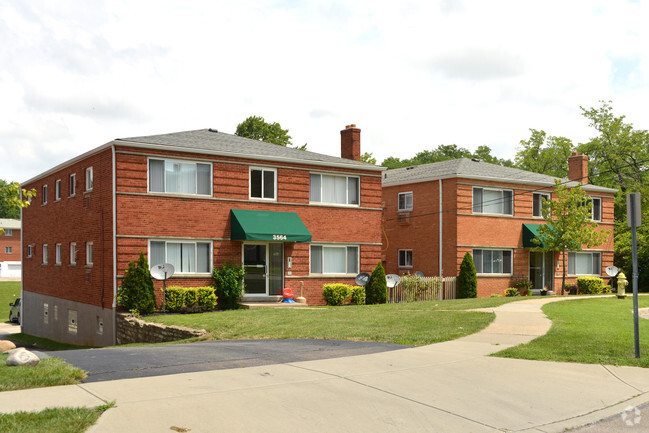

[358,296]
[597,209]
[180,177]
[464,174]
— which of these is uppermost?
[464,174]

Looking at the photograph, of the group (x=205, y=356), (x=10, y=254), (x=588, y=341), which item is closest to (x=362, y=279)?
(x=588, y=341)

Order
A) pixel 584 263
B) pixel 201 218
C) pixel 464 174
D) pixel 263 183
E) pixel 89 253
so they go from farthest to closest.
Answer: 1. pixel 584 263
2. pixel 464 174
3. pixel 263 183
4. pixel 89 253
5. pixel 201 218

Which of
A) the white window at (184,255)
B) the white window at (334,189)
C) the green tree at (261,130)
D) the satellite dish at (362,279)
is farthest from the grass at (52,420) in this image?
the green tree at (261,130)

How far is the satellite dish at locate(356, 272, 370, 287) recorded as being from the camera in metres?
27.6

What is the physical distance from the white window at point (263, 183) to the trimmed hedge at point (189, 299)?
457 cm

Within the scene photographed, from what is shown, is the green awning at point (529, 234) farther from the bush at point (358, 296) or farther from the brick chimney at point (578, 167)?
the bush at point (358, 296)

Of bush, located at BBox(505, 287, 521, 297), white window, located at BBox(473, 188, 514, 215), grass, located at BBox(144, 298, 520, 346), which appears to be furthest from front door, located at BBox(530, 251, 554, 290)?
grass, located at BBox(144, 298, 520, 346)

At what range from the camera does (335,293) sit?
27.2 metres

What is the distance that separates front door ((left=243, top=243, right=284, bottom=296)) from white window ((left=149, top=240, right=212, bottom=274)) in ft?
5.51

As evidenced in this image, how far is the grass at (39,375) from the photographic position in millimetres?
8383

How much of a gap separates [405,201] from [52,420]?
30.8 metres

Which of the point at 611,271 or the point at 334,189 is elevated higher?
the point at 334,189

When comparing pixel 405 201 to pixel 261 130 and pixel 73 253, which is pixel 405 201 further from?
pixel 261 130

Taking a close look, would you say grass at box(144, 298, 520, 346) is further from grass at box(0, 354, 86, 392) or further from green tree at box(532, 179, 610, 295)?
green tree at box(532, 179, 610, 295)
